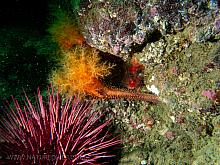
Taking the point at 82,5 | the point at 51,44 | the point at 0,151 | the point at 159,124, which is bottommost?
the point at 0,151

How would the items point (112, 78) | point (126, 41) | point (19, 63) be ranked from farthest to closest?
1. point (19, 63)
2. point (112, 78)
3. point (126, 41)

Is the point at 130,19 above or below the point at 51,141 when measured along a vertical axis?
above

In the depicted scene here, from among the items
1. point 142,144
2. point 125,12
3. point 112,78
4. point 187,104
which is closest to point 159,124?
point 142,144

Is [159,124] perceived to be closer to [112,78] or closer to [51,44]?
[112,78]

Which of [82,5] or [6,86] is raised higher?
[82,5]

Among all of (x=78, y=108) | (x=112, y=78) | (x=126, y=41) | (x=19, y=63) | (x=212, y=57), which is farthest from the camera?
(x=19, y=63)

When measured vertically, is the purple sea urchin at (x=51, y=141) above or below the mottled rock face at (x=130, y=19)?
below

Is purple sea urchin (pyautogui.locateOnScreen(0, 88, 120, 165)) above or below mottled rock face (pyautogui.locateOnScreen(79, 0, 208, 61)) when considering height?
below

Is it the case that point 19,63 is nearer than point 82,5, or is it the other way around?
point 82,5
